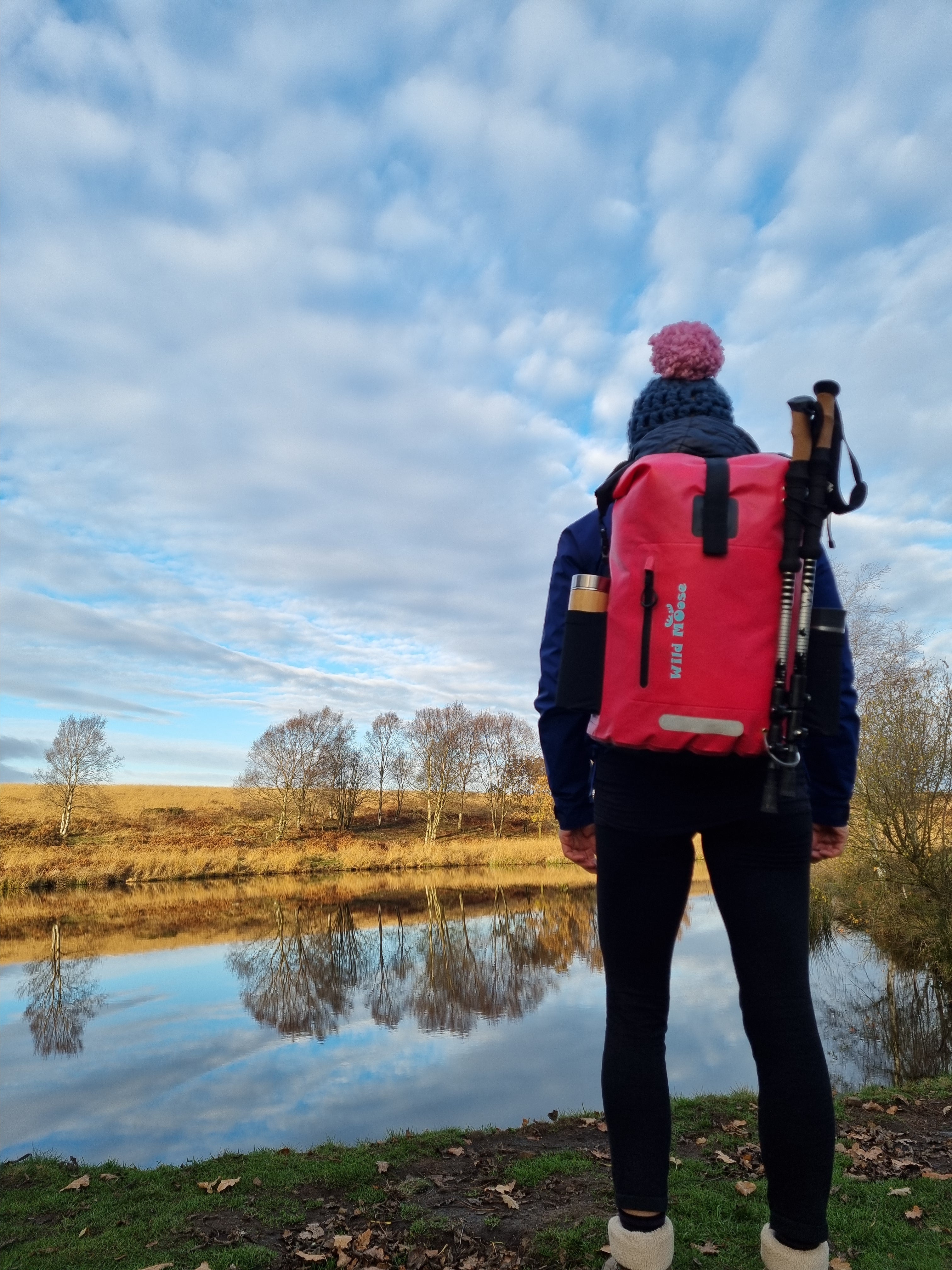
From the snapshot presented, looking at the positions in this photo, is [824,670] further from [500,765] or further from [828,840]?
[500,765]

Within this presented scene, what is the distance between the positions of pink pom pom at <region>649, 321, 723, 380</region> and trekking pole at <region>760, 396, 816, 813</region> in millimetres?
457

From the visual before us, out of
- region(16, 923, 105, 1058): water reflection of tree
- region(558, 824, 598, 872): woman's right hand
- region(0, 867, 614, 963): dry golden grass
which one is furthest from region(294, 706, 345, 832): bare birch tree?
region(558, 824, 598, 872): woman's right hand

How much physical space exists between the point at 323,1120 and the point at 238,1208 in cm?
307

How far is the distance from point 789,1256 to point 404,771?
1852 inches

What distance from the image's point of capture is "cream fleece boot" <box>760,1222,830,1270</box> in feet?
5.53

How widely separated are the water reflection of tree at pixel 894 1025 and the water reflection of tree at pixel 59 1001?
886 cm

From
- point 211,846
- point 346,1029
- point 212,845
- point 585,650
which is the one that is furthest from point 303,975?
point 212,845

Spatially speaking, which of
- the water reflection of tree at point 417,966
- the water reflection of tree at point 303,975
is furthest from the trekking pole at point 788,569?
the water reflection of tree at point 303,975

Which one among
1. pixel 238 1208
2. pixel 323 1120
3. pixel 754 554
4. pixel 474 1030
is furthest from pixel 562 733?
pixel 474 1030

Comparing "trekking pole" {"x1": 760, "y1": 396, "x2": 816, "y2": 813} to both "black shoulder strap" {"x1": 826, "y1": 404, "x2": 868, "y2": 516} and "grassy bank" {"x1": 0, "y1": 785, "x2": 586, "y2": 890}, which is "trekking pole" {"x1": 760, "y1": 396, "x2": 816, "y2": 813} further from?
"grassy bank" {"x1": 0, "y1": 785, "x2": 586, "y2": 890}

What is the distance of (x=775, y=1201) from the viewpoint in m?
1.73

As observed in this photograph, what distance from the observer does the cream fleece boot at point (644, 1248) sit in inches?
71.4

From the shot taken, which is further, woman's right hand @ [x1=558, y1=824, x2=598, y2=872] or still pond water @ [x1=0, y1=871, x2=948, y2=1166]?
still pond water @ [x1=0, y1=871, x2=948, y2=1166]

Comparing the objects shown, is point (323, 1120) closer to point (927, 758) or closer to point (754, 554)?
point (754, 554)
